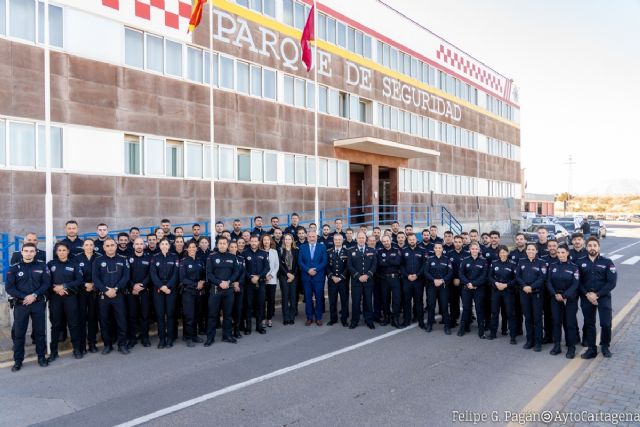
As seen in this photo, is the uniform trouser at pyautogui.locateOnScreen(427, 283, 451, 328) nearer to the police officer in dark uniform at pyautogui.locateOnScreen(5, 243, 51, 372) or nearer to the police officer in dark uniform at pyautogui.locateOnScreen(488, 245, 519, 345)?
the police officer in dark uniform at pyautogui.locateOnScreen(488, 245, 519, 345)

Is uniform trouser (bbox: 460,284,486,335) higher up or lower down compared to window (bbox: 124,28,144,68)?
lower down

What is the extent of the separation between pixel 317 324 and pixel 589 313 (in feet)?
15.3

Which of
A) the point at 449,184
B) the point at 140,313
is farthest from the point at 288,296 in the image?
the point at 449,184

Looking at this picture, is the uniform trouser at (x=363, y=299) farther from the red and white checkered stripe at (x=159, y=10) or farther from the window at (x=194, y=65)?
the red and white checkered stripe at (x=159, y=10)

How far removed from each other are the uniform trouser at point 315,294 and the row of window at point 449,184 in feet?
54.9

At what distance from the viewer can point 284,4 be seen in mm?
19141

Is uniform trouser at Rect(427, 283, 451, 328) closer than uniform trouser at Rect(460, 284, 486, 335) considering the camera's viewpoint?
No

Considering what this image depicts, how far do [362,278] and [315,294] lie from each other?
40.4 inches

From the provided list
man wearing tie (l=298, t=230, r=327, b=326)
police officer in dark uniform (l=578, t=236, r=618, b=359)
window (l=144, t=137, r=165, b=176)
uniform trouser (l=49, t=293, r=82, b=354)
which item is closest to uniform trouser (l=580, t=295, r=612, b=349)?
police officer in dark uniform (l=578, t=236, r=618, b=359)

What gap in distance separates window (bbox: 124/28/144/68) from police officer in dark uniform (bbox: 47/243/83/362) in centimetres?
868

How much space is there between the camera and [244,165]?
17.8 m

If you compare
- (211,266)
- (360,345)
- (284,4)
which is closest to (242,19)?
(284,4)

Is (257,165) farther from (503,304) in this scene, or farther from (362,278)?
(503,304)

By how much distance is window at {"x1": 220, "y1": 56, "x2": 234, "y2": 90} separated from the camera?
16938 millimetres
